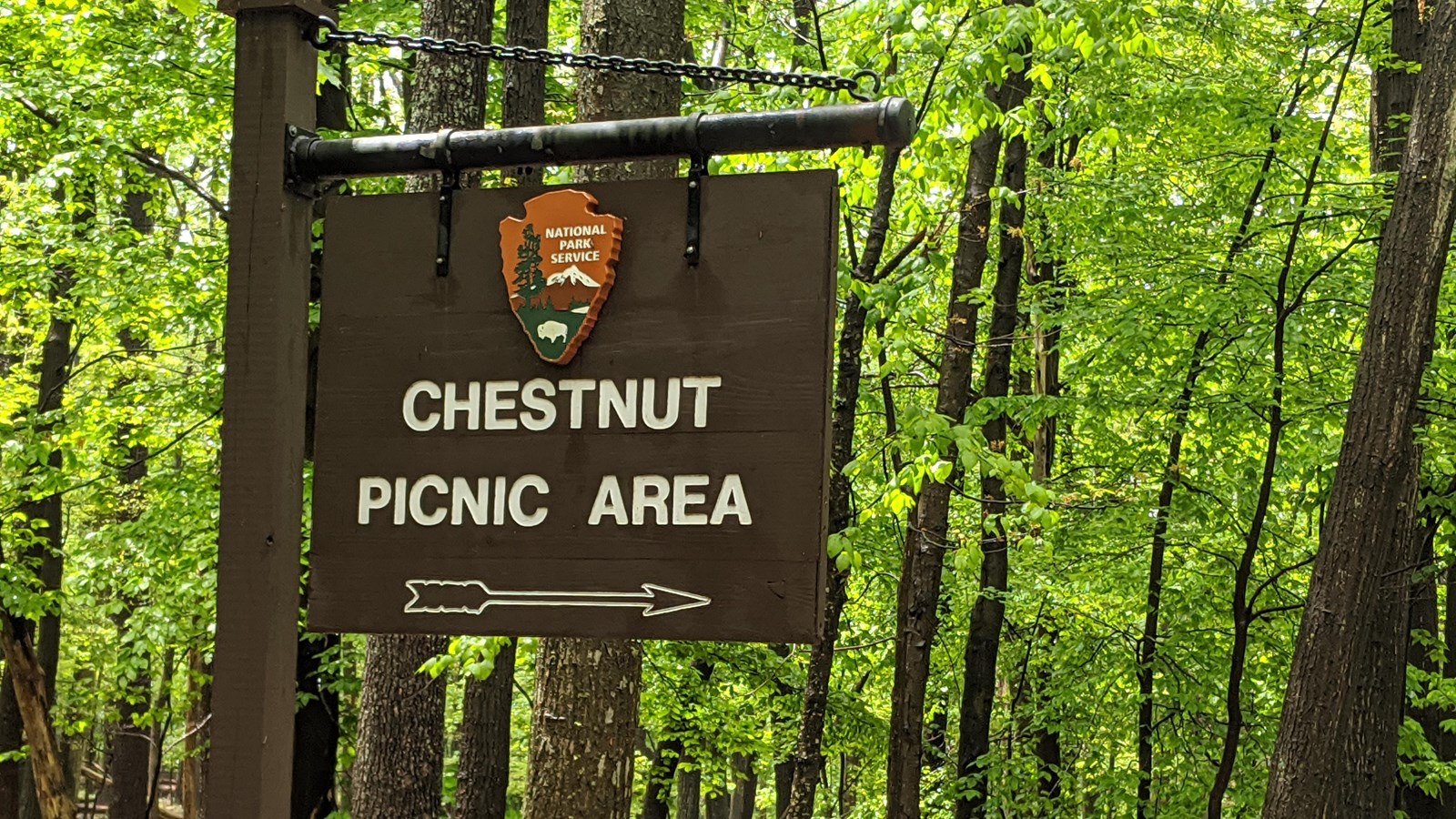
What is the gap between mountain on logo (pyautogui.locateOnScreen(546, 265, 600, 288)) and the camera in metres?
2.71

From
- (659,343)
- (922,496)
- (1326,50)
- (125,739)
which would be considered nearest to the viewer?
(659,343)

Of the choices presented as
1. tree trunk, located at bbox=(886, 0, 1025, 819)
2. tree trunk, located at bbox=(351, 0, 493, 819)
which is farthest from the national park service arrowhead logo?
tree trunk, located at bbox=(886, 0, 1025, 819)

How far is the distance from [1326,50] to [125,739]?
752 inches

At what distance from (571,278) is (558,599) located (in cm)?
67

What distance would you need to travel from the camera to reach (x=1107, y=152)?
1733cm

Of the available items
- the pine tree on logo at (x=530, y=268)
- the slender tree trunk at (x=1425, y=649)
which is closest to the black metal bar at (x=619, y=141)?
the pine tree on logo at (x=530, y=268)

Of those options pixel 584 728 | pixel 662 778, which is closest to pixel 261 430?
pixel 584 728

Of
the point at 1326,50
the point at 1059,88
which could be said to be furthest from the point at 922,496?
the point at 1326,50

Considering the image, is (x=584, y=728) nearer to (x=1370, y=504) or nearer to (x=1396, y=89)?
(x=1370, y=504)

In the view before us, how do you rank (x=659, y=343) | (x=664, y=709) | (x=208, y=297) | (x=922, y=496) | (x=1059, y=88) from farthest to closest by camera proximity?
1. (x=664, y=709)
2. (x=1059, y=88)
3. (x=208, y=297)
4. (x=922, y=496)
5. (x=659, y=343)

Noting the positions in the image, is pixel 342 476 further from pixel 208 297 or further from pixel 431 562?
pixel 208 297

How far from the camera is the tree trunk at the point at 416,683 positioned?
8.20 metres

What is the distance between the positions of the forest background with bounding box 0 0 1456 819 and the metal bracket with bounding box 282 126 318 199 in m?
4.12

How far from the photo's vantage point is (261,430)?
2912mm
